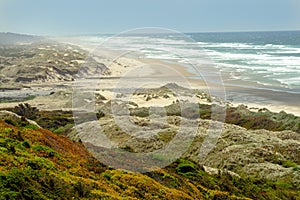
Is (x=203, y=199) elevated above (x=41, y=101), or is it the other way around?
(x=203, y=199)

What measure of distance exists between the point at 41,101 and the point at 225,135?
42.6m

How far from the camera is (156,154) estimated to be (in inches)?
817

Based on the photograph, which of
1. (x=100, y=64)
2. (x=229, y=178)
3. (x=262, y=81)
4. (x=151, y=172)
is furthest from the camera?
(x=100, y=64)

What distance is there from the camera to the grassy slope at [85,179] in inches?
388

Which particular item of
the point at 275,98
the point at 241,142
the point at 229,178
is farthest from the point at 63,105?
the point at 229,178

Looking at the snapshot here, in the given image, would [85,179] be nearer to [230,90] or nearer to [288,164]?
[288,164]

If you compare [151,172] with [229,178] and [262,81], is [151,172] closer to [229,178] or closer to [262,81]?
[229,178]

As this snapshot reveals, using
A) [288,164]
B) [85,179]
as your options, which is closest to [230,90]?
[288,164]

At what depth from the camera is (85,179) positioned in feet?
38.5

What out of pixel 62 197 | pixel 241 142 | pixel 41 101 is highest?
pixel 62 197

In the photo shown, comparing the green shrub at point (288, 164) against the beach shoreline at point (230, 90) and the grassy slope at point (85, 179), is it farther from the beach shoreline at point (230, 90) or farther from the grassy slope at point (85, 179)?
the beach shoreline at point (230, 90)

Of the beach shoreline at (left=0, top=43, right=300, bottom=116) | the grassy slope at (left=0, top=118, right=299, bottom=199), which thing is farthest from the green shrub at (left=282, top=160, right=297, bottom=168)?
the beach shoreline at (left=0, top=43, right=300, bottom=116)

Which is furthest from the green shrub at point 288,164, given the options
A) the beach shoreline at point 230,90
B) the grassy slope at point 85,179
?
the beach shoreline at point 230,90

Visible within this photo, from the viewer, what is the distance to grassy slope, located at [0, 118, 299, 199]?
987cm
